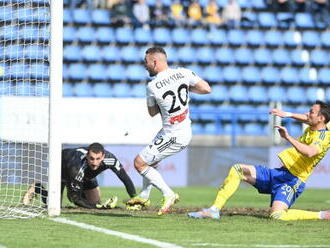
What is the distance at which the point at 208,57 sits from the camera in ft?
80.7

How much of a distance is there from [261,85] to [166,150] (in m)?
15.3

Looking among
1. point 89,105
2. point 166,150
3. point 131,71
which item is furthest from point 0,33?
point 131,71

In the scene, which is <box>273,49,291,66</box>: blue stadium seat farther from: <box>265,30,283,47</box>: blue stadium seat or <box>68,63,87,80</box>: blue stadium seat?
<box>68,63,87,80</box>: blue stadium seat

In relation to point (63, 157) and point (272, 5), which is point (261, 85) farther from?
point (63, 157)

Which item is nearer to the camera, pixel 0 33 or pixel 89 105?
pixel 0 33

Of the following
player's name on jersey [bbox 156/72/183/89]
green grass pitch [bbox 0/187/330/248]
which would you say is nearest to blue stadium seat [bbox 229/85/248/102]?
green grass pitch [bbox 0/187/330/248]

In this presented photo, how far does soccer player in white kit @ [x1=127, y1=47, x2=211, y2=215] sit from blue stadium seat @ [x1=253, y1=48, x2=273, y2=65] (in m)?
15.5

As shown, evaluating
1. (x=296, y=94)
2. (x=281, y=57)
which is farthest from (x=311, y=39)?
(x=296, y=94)

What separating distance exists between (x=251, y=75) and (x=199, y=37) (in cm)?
179

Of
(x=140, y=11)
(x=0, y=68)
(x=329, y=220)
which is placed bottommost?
(x=329, y=220)

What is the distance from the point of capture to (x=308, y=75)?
992 inches

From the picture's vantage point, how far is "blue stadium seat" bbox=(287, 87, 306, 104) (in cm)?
2452

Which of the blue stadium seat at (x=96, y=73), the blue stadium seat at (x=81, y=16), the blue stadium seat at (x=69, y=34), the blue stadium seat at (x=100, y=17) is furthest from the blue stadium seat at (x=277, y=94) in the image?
the blue stadium seat at (x=69, y=34)

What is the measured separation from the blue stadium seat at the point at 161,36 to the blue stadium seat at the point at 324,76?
4.41 metres
